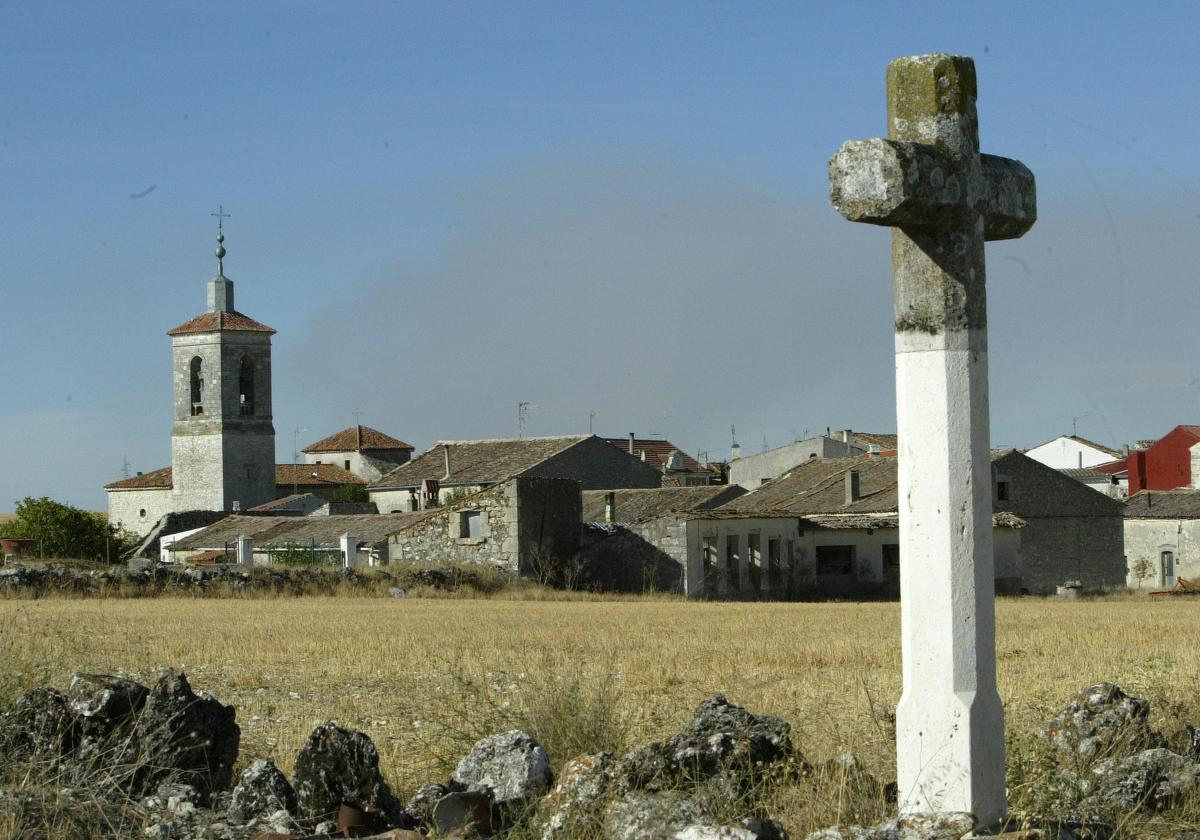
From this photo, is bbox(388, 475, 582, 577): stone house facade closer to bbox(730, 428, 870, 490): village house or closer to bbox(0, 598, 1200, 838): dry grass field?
bbox(0, 598, 1200, 838): dry grass field

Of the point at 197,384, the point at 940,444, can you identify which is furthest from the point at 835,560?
the point at 197,384

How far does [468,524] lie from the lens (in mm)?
40594

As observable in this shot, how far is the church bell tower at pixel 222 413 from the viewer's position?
95.4 metres

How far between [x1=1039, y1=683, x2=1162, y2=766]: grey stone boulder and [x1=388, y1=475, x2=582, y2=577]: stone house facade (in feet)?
100

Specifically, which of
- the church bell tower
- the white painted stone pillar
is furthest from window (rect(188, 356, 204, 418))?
the white painted stone pillar

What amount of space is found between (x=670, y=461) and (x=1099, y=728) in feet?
239

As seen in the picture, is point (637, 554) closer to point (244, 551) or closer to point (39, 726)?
point (244, 551)

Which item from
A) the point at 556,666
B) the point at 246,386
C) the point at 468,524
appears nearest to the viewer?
the point at 556,666

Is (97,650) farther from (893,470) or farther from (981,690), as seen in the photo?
(893,470)

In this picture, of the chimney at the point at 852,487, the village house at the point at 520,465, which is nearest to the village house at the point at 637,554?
the chimney at the point at 852,487

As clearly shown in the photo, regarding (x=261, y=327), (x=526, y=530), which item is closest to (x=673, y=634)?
(x=526, y=530)

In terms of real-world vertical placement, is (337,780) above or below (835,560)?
below

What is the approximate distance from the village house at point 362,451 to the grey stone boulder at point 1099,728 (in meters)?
100

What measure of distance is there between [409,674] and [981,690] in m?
8.22
